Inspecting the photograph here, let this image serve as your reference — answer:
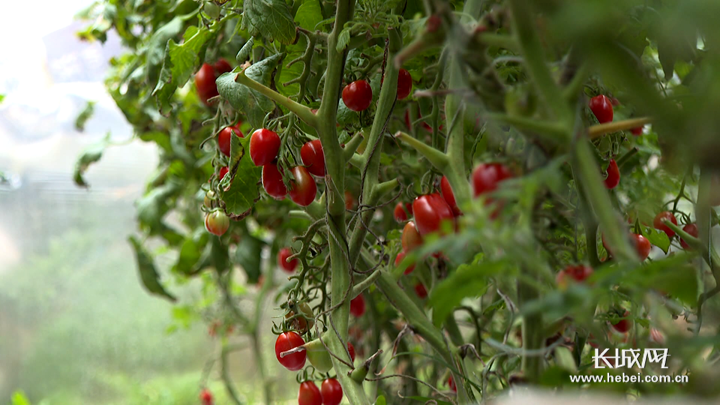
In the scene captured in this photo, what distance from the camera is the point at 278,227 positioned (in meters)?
1.30

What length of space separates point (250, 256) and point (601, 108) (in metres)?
0.79

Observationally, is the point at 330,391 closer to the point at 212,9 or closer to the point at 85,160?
the point at 212,9

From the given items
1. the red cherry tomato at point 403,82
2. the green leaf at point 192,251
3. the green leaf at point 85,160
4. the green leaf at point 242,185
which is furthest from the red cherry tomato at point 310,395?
the green leaf at point 85,160

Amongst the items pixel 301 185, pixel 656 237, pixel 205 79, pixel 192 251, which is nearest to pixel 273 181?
pixel 301 185

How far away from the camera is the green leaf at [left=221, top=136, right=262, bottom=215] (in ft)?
1.83

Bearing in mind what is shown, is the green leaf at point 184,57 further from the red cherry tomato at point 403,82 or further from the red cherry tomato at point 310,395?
the red cherry tomato at point 310,395

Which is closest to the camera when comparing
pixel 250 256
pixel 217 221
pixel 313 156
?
pixel 313 156

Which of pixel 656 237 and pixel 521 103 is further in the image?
pixel 656 237

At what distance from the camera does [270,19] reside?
1.59ft

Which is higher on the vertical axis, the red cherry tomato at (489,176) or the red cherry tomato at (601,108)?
the red cherry tomato at (601,108)

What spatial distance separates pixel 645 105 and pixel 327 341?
36cm

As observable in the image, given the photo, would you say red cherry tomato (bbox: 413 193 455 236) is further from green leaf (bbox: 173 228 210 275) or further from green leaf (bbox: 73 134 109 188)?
green leaf (bbox: 73 134 109 188)

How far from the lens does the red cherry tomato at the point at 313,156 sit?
19.8 inches

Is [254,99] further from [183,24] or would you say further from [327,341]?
[183,24]
